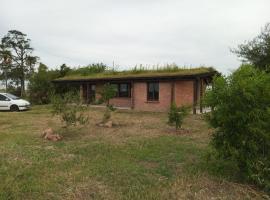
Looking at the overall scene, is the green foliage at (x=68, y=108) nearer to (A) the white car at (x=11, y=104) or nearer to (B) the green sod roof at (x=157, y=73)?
(B) the green sod roof at (x=157, y=73)

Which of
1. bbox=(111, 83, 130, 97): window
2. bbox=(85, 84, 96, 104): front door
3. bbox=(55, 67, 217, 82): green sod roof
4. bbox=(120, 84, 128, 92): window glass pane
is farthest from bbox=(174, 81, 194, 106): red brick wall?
bbox=(85, 84, 96, 104): front door

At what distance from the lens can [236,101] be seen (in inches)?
235

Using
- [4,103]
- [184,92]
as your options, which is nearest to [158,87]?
[184,92]

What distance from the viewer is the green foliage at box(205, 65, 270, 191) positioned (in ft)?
19.3

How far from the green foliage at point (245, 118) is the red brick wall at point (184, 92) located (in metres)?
15.6

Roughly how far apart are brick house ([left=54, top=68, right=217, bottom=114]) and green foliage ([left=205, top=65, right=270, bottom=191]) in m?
13.7

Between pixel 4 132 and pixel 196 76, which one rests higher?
pixel 196 76

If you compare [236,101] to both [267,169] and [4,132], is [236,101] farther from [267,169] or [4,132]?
[4,132]

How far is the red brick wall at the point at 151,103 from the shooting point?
22.1 metres

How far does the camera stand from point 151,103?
22.8 m

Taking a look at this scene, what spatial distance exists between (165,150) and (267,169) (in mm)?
3624

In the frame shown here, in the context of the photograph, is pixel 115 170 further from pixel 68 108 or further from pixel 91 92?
pixel 91 92

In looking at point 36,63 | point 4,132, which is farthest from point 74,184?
point 36,63

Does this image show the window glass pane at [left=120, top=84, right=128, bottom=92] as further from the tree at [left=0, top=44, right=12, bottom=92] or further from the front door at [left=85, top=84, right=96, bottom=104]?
the tree at [left=0, top=44, right=12, bottom=92]
